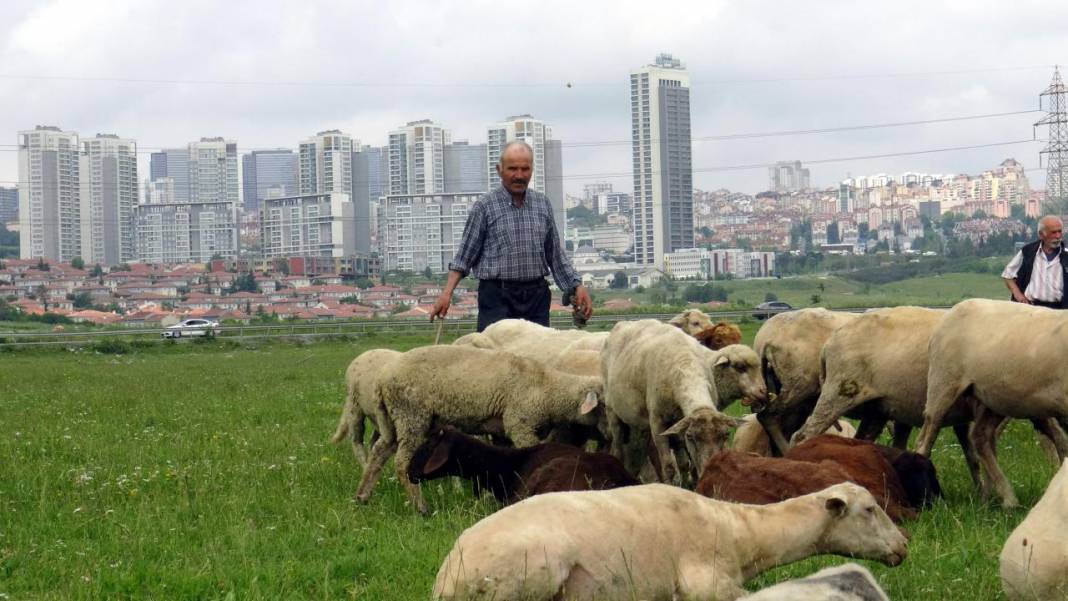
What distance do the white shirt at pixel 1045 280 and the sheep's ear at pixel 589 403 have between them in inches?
216

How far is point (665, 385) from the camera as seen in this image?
9.46 metres

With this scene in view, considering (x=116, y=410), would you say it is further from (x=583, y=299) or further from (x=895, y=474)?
(x=895, y=474)

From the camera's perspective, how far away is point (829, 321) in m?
11.3

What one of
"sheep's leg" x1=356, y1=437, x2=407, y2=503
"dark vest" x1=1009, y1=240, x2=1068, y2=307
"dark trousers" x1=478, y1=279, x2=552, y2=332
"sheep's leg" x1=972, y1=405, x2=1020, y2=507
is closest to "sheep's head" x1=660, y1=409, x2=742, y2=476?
"sheep's leg" x1=972, y1=405, x2=1020, y2=507

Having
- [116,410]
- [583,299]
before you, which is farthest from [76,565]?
[116,410]

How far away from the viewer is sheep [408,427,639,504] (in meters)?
8.34

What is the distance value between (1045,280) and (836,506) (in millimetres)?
7998

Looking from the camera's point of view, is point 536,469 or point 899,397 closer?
point 536,469

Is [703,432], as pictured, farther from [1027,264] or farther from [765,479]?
[1027,264]

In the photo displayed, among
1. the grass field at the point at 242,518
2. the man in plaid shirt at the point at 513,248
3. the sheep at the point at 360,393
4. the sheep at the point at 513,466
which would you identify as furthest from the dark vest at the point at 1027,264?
the sheep at the point at 513,466

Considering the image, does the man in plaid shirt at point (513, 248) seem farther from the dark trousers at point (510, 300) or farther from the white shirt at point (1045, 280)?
the white shirt at point (1045, 280)

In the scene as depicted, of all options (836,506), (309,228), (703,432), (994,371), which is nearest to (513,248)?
(703,432)

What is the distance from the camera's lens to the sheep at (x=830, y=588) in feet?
17.1

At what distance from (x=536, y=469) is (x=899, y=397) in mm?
3136
